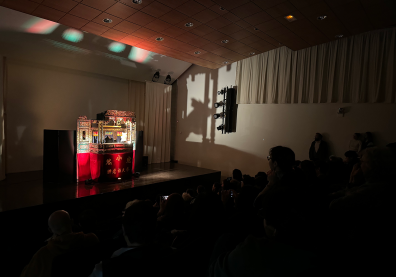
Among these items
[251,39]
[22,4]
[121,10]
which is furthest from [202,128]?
[22,4]

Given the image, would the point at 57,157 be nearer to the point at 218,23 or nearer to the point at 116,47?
the point at 116,47

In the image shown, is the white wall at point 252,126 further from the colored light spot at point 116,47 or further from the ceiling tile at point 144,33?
the ceiling tile at point 144,33

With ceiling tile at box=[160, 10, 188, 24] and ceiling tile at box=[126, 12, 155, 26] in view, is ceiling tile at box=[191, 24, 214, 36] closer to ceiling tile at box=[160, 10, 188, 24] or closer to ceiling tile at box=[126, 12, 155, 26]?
ceiling tile at box=[160, 10, 188, 24]

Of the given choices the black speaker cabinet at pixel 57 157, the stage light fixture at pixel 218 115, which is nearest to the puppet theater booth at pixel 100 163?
the black speaker cabinet at pixel 57 157

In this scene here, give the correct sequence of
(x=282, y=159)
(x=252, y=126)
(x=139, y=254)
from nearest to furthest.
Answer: (x=139, y=254) → (x=282, y=159) → (x=252, y=126)

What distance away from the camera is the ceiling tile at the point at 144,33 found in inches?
227

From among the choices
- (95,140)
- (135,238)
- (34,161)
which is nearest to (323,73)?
(95,140)

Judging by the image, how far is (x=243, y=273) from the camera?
101 centimetres

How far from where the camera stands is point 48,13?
489 cm

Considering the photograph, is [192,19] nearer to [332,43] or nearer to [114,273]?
[332,43]

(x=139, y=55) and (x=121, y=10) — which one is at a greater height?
(x=139, y=55)

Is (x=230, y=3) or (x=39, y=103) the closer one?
(x=230, y=3)

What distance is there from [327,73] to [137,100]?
683cm

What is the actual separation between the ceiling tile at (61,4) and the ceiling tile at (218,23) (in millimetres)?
2680
